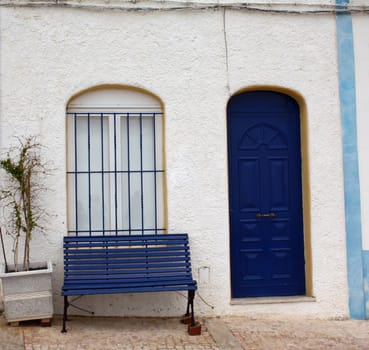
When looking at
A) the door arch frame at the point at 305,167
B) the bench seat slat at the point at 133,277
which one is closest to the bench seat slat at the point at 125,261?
the bench seat slat at the point at 133,277

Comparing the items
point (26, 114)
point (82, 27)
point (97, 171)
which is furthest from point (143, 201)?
point (82, 27)

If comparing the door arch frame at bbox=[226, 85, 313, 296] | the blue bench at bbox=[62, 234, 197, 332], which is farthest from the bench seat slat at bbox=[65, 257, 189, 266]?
the door arch frame at bbox=[226, 85, 313, 296]

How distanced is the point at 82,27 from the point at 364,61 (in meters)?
3.42

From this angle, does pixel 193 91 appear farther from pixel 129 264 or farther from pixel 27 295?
pixel 27 295

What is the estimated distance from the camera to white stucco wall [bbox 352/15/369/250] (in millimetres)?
6980

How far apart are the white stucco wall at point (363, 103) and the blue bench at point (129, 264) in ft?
7.27

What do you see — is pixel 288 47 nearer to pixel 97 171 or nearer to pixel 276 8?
pixel 276 8

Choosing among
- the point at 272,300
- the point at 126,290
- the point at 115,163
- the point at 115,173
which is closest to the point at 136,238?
the point at 126,290

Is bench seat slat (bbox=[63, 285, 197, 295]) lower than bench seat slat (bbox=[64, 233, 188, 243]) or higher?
lower

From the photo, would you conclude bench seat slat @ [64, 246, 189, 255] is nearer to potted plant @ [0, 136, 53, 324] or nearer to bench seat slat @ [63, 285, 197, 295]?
potted plant @ [0, 136, 53, 324]

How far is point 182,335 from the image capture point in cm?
602

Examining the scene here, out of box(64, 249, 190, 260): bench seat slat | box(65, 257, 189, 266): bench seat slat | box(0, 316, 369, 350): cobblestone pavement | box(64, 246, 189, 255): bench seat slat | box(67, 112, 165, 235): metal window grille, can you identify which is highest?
box(67, 112, 165, 235): metal window grille

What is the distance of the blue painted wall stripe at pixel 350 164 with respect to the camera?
6.94 m

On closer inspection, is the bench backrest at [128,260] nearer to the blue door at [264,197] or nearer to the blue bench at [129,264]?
the blue bench at [129,264]
